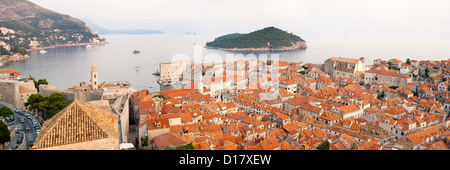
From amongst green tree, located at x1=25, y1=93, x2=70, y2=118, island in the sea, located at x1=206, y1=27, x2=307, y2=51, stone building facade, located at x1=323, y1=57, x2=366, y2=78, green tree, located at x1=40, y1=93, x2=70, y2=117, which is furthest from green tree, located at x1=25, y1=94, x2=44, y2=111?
island in the sea, located at x1=206, y1=27, x2=307, y2=51

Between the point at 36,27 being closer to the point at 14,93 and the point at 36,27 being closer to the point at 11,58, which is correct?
the point at 11,58

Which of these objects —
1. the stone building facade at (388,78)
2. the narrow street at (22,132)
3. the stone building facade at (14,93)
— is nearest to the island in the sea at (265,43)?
the stone building facade at (388,78)

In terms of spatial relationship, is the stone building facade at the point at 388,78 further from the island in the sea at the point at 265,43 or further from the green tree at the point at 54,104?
the island in the sea at the point at 265,43

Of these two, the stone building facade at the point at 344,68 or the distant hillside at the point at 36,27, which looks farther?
the distant hillside at the point at 36,27

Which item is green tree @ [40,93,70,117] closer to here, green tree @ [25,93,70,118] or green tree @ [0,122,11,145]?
green tree @ [25,93,70,118]

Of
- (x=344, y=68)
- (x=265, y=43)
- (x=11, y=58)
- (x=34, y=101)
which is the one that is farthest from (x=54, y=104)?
(x=265, y=43)

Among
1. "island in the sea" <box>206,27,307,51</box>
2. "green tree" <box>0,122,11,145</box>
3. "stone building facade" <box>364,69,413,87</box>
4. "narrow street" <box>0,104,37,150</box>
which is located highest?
"island in the sea" <box>206,27,307,51</box>
